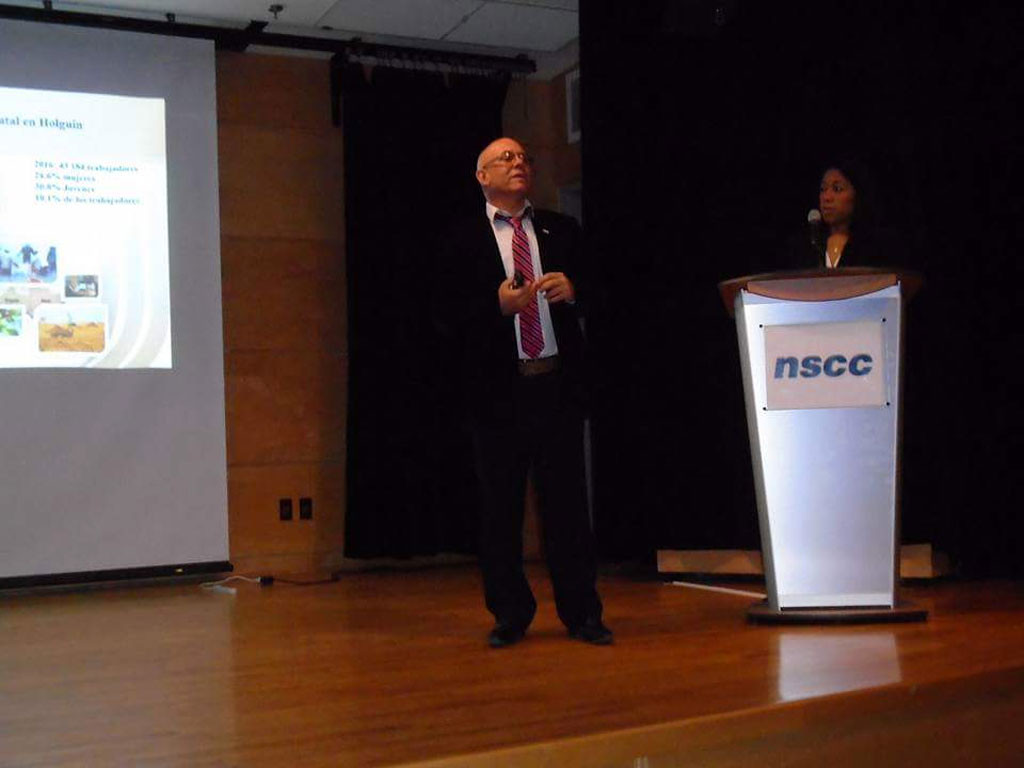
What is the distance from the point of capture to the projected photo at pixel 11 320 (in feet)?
15.9

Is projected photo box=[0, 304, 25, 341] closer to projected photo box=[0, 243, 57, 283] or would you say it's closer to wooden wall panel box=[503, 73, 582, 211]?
projected photo box=[0, 243, 57, 283]

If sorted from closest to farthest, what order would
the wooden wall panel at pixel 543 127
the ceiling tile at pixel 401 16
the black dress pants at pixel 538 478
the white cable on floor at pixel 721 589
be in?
1. the black dress pants at pixel 538 478
2. the white cable on floor at pixel 721 589
3. the ceiling tile at pixel 401 16
4. the wooden wall panel at pixel 543 127

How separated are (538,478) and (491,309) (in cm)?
46

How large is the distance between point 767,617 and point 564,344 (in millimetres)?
1017

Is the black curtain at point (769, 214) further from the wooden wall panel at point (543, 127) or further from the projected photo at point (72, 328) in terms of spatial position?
the projected photo at point (72, 328)

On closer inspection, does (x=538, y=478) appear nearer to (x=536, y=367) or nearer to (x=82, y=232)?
(x=536, y=367)

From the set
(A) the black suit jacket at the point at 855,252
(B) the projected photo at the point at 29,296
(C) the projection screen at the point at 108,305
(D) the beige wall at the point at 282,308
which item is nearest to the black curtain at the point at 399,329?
(D) the beige wall at the point at 282,308

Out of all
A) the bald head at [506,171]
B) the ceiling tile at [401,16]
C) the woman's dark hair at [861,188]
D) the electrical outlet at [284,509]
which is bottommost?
the electrical outlet at [284,509]

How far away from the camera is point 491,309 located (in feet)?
10.1

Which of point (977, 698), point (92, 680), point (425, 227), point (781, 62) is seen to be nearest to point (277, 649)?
point (92, 680)

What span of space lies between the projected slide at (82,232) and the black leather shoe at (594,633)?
8.60 feet

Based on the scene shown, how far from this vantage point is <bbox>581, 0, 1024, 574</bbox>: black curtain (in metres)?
4.50

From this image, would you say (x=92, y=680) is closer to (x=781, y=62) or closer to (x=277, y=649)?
(x=277, y=649)

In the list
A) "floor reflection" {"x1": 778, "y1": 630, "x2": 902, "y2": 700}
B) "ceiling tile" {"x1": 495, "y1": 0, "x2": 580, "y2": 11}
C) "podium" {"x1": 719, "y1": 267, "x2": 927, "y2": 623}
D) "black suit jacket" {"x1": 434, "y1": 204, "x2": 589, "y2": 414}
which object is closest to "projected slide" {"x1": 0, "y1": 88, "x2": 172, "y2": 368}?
"ceiling tile" {"x1": 495, "y1": 0, "x2": 580, "y2": 11}
